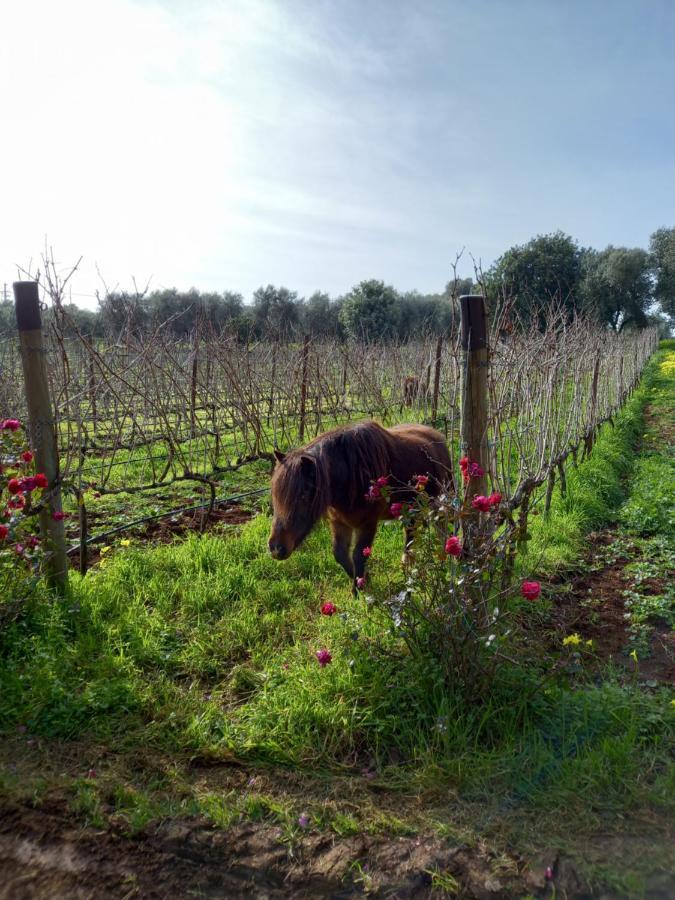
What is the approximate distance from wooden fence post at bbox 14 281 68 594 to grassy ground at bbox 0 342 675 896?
251mm

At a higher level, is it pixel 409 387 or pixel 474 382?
pixel 474 382

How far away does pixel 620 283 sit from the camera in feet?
120

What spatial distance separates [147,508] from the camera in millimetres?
6398

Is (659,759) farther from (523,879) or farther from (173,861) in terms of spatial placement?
(173,861)

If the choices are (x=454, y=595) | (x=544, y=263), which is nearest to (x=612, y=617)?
(x=454, y=595)

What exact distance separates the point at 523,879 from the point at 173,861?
120 centimetres

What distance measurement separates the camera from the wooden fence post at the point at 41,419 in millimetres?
3457

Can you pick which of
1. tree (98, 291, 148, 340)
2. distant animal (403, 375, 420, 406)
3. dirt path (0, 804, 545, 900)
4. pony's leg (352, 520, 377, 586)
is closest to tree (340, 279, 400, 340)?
distant animal (403, 375, 420, 406)

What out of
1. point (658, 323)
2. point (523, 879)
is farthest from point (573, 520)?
point (658, 323)

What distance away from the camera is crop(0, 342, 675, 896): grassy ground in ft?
6.53

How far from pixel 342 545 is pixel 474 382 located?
176 centimetres

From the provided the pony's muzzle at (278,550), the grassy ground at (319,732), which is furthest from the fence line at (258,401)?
the pony's muzzle at (278,550)

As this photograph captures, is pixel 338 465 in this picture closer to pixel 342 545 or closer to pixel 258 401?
pixel 342 545

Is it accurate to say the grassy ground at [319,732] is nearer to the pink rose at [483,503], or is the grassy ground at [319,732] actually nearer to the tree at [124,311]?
the pink rose at [483,503]
